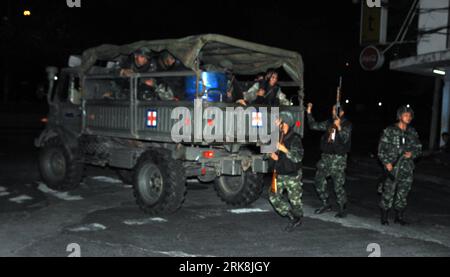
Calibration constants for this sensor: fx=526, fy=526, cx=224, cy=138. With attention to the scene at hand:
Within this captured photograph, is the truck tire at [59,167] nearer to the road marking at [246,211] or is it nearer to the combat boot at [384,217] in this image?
the road marking at [246,211]

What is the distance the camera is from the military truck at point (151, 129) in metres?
8.11

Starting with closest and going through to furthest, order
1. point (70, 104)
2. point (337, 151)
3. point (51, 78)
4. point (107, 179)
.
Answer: point (337, 151)
point (70, 104)
point (51, 78)
point (107, 179)

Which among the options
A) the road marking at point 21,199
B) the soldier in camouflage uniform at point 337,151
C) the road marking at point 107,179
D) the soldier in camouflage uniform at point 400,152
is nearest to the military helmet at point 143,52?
the soldier in camouflage uniform at point 337,151

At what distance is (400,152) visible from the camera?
25.7ft

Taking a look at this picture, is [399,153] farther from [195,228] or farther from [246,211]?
[195,228]

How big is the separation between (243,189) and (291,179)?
6.46 feet

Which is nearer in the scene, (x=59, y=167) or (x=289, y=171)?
(x=289, y=171)

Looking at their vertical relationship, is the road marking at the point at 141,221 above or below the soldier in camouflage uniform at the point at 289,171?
below

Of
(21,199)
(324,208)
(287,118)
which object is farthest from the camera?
(21,199)

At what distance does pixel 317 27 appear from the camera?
40.3 metres

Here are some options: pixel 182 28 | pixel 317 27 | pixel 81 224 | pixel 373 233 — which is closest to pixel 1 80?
pixel 182 28

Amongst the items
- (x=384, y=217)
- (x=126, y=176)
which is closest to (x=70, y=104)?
(x=126, y=176)

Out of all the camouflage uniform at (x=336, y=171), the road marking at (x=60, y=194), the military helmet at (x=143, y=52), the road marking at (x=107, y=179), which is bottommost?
the road marking at (x=107, y=179)

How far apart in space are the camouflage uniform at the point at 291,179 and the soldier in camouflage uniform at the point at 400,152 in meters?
1.44
